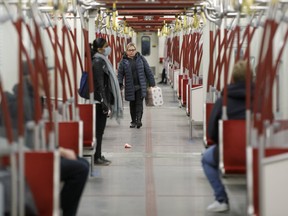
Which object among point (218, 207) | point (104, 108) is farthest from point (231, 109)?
point (104, 108)

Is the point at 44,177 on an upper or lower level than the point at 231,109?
lower

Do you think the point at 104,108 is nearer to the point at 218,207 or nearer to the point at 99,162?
the point at 99,162

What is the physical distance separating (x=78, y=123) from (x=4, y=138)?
7.25ft

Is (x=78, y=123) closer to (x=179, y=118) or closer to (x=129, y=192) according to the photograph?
(x=129, y=192)

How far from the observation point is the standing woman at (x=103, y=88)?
1032 centimetres

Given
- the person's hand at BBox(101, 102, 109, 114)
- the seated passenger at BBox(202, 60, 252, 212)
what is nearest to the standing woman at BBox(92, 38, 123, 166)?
the person's hand at BBox(101, 102, 109, 114)

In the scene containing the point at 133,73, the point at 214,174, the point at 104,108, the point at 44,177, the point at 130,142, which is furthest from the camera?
the point at 133,73

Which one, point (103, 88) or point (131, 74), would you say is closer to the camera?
point (103, 88)

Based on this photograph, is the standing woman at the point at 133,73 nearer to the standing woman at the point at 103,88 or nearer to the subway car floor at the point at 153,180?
the subway car floor at the point at 153,180

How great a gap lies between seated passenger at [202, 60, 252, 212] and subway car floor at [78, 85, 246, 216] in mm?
163

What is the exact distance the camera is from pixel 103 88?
10367 mm

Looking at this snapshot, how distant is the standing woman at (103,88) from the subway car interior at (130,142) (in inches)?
0.8

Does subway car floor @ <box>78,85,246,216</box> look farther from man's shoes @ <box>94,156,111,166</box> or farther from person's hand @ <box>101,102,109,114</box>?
person's hand @ <box>101,102,109,114</box>

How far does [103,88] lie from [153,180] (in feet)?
4.79
